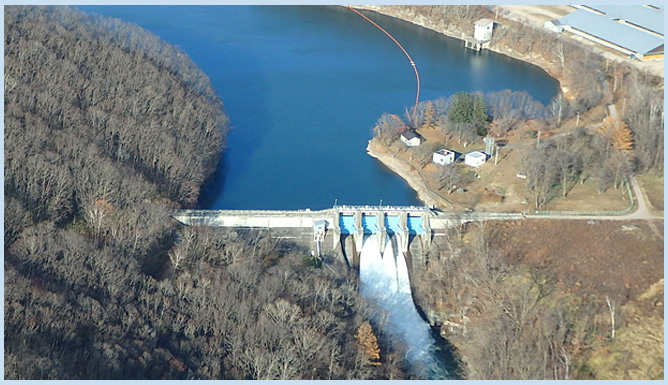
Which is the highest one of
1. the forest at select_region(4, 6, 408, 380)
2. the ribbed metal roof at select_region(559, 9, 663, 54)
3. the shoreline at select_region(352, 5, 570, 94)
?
the forest at select_region(4, 6, 408, 380)

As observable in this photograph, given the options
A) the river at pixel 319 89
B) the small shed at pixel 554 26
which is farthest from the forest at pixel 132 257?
the small shed at pixel 554 26

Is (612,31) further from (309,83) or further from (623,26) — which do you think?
(309,83)

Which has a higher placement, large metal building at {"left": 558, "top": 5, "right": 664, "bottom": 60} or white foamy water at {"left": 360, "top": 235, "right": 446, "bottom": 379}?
large metal building at {"left": 558, "top": 5, "right": 664, "bottom": 60}

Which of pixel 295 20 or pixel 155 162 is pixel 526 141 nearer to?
pixel 155 162

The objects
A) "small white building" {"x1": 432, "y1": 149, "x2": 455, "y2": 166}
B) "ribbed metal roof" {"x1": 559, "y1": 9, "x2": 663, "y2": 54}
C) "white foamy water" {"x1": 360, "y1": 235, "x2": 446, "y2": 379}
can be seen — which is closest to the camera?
"white foamy water" {"x1": 360, "y1": 235, "x2": 446, "y2": 379}

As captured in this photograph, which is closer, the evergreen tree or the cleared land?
the evergreen tree

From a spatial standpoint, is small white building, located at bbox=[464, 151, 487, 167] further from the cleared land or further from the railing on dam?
the cleared land

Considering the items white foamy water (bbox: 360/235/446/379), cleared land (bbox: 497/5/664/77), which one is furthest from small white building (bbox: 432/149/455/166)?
cleared land (bbox: 497/5/664/77)

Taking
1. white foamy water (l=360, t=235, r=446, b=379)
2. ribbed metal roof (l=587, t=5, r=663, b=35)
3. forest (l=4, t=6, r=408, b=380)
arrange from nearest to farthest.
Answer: forest (l=4, t=6, r=408, b=380) < white foamy water (l=360, t=235, r=446, b=379) < ribbed metal roof (l=587, t=5, r=663, b=35)

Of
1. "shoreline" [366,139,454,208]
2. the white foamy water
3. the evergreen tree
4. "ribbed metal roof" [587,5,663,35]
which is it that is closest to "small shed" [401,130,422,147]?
"shoreline" [366,139,454,208]
